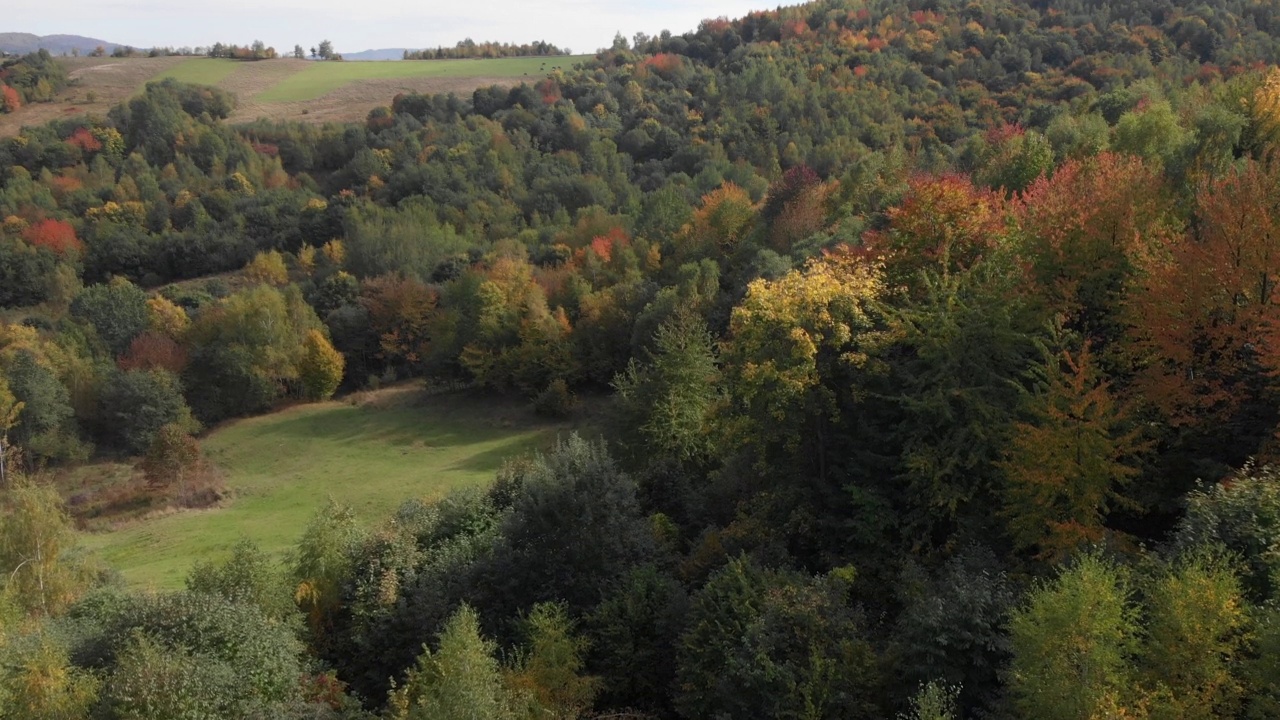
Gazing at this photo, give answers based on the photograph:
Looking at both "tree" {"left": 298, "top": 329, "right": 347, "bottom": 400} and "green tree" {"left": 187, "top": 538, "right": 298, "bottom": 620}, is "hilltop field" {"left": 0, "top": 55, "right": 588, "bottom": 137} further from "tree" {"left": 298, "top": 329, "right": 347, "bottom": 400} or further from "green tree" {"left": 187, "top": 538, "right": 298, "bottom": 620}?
"green tree" {"left": 187, "top": 538, "right": 298, "bottom": 620}

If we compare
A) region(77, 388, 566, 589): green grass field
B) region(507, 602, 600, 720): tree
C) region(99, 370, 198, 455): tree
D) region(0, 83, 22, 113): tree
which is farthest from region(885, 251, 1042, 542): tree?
region(0, 83, 22, 113): tree

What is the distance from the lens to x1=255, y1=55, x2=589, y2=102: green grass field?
13862 cm

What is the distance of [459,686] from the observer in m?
16.7

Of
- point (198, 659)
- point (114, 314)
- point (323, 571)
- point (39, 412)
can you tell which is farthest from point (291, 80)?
point (198, 659)

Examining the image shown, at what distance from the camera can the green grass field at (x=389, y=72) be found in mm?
138625

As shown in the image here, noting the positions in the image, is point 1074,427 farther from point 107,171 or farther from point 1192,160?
point 107,171

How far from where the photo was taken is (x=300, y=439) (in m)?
56.9

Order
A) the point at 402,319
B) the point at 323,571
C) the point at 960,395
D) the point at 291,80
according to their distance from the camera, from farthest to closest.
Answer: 1. the point at 291,80
2. the point at 402,319
3. the point at 323,571
4. the point at 960,395

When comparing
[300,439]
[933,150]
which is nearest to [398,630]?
[300,439]

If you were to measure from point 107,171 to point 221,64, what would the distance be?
46.9 meters

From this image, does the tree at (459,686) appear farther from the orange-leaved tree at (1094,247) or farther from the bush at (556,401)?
the bush at (556,401)

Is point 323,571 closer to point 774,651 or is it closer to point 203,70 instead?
point 774,651

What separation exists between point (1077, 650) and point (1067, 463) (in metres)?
6.70

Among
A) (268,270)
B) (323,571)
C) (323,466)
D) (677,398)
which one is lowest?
(323,466)
